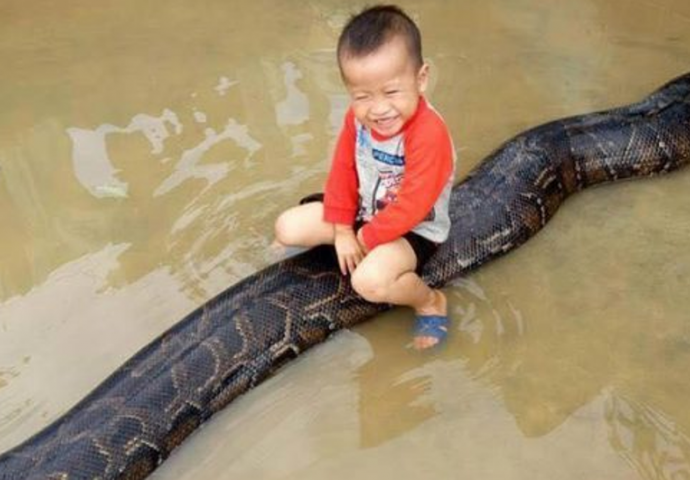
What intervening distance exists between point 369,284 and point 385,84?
89 centimetres

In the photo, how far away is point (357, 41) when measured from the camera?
3.11 meters

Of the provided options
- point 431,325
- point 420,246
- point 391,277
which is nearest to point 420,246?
point 420,246

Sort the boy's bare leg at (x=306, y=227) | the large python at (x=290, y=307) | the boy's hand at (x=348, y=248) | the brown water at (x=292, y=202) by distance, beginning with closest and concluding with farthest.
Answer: the large python at (x=290, y=307), the brown water at (x=292, y=202), the boy's hand at (x=348, y=248), the boy's bare leg at (x=306, y=227)

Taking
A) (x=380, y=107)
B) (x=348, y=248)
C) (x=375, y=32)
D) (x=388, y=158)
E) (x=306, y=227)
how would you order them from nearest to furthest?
1. (x=375, y=32)
2. (x=380, y=107)
3. (x=388, y=158)
4. (x=348, y=248)
5. (x=306, y=227)

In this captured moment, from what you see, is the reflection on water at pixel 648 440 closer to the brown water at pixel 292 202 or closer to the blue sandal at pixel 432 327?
the brown water at pixel 292 202

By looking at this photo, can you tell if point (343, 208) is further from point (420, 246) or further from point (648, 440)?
point (648, 440)

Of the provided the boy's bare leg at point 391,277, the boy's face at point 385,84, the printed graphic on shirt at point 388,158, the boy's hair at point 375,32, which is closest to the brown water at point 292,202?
the boy's bare leg at point 391,277

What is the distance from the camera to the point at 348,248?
3.81 m

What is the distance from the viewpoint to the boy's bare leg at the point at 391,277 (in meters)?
3.71

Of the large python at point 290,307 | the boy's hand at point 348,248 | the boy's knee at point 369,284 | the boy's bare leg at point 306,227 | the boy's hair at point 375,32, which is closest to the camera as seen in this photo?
the boy's hair at point 375,32

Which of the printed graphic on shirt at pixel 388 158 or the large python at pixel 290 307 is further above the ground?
the printed graphic on shirt at pixel 388 158

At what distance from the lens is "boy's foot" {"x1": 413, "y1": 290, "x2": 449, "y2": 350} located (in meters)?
3.87

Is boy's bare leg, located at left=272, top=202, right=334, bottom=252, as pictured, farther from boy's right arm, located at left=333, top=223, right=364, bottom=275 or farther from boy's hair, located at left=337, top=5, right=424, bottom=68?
boy's hair, located at left=337, top=5, right=424, bottom=68

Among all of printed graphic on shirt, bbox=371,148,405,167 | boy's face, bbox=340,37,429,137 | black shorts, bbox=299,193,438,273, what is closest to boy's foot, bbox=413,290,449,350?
black shorts, bbox=299,193,438,273
